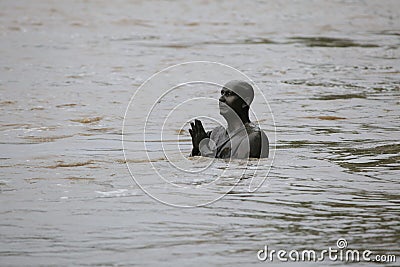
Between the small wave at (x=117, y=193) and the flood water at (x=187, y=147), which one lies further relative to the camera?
the small wave at (x=117, y=193)

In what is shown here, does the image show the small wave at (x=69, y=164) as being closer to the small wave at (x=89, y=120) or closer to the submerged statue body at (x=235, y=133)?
the submerged statue body at (x=235, y=133)

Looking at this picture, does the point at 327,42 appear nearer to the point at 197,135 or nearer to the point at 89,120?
the point at 89,120

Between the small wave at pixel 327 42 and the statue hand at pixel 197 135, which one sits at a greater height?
the small wave at pixel 327 42

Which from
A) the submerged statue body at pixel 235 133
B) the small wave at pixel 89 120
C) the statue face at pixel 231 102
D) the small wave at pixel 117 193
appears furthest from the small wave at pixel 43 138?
the small wave at pixel 117 193

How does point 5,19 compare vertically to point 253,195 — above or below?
above

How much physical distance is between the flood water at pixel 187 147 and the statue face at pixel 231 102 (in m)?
0.54

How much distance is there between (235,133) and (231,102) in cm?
30

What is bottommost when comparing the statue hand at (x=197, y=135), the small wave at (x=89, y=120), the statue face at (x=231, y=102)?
the statue hand at (x=197, y=135)

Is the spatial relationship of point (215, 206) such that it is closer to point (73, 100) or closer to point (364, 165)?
point (364, 165)

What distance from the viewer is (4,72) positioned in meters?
16.9

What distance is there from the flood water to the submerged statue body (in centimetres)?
16

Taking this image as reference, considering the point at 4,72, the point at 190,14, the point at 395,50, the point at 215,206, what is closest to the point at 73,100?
the point at 4,72

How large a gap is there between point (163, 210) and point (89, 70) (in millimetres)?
10163

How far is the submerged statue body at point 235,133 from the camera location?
9039mm
